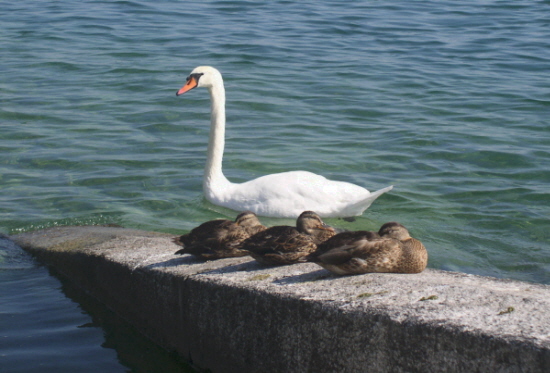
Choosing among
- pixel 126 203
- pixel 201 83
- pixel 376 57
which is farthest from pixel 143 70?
pixel 126 203

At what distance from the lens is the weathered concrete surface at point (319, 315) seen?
10.9 ft

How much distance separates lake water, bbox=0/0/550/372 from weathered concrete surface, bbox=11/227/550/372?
301mm

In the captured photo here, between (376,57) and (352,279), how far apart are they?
12017 mm

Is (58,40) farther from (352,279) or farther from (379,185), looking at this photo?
(352,279)

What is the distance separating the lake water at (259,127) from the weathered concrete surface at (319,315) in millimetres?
301

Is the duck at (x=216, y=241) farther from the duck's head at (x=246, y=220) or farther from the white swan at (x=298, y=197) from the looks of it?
the white swan at (x=298, y=197)

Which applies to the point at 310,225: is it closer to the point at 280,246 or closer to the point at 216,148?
the point at 280,246

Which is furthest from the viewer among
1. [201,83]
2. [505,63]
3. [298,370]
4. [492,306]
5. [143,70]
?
[505,63]

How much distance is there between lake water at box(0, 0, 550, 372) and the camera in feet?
22.4

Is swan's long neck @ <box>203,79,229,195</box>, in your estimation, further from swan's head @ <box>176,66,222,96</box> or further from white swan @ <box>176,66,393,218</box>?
white swan @ <box>176,66,393,218</box>

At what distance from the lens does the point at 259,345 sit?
162 inches

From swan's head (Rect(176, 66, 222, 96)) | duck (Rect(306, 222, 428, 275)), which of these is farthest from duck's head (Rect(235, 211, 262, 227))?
swan's head (Rect(176, 66, 222, 96))

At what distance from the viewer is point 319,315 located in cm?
382

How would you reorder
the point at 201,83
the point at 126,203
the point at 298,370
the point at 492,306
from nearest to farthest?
the point at 492,306, the point at 298,370, the point at 126,203, the point at 201,83
